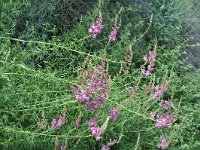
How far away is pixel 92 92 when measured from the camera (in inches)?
93.7

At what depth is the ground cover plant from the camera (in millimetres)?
2584

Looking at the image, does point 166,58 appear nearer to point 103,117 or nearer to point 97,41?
point 97,41

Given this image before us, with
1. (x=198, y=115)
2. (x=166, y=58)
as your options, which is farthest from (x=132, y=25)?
(x=198, y=115)

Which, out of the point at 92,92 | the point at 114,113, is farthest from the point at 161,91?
the point at 92,92

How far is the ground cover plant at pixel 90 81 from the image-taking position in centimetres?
258

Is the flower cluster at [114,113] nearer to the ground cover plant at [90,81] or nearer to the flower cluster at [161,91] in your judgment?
the ground cover plant at [90,81]

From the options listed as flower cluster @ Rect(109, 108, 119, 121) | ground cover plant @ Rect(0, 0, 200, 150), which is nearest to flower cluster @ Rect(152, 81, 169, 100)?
ground cover plant @ Rect(0, 0, 200, 150)

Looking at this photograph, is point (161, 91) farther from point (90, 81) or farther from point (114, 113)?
point (90, 81)

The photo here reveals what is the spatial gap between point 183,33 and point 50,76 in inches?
128

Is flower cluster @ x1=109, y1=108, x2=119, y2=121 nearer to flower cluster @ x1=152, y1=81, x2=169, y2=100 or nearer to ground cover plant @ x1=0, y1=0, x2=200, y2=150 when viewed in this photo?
ground cover plant @ x1=0, y1=0, x2=200, y2=150

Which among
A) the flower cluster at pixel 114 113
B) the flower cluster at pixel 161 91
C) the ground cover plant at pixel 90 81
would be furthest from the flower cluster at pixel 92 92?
the flower cluster at pixel 161 91

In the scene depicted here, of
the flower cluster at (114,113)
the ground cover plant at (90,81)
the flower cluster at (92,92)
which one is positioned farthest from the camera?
the flower cluster at (114,113)

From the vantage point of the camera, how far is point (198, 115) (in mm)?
4012

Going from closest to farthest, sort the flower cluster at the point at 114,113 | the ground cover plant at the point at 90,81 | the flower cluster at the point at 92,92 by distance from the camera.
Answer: the flower cluster at the point at 92,92 → the ground cover plant at the point at 90,81 → the flower cluster at the point at 114,113
